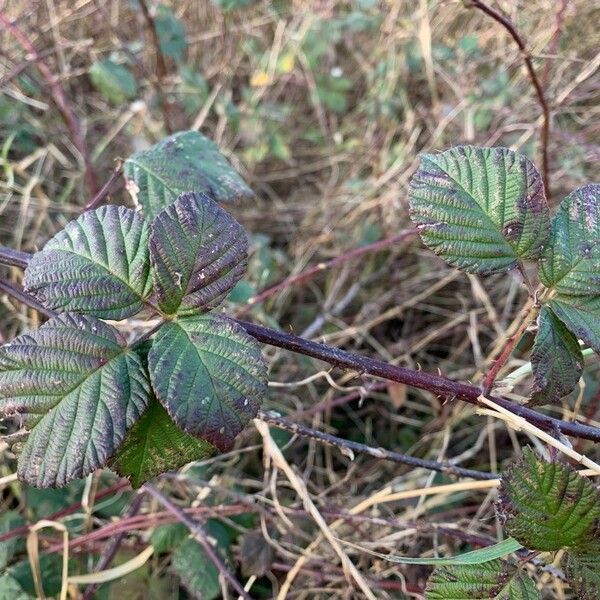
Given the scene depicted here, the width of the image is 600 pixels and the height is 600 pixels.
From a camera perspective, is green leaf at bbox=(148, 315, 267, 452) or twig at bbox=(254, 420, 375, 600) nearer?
green leaf at bbox=(148, 315, 267, 452)

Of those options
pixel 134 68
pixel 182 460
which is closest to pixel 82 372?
pixel 182 460

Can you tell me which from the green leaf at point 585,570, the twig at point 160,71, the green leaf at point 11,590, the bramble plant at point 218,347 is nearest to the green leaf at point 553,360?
the bramble plant at point 218,347

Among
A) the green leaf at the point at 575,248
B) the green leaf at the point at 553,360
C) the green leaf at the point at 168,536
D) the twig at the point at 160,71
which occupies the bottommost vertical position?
the green leaf at the point at 168,536

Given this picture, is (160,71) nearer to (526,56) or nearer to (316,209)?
(316,209)

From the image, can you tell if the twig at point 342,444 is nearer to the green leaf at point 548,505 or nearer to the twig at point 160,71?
the green leaf at point 548,505

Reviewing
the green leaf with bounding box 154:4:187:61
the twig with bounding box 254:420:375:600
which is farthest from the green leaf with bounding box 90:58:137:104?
the twig with bounding box 254:420:375:600

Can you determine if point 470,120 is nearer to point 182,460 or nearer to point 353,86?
point 353,86

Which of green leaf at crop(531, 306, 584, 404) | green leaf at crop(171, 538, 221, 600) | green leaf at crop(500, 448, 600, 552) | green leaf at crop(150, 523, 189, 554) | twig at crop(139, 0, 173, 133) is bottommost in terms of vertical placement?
green leaf at crop(171, 538, 221, 600)

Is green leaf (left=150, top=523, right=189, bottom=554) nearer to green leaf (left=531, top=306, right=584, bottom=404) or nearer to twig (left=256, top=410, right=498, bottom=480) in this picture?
twig (left=256, top=410, right=498, bottom=480)

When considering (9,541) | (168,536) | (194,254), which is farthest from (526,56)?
(9,541)
